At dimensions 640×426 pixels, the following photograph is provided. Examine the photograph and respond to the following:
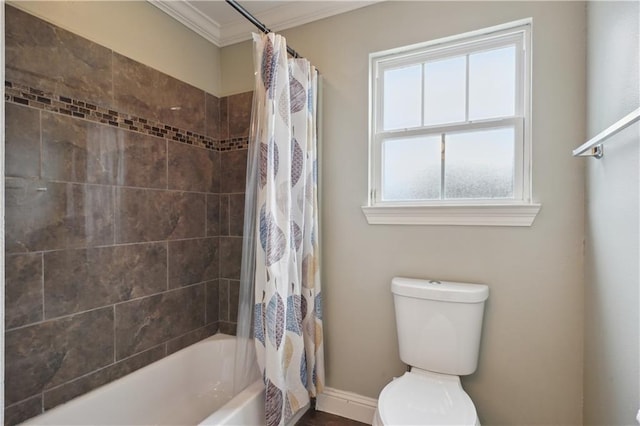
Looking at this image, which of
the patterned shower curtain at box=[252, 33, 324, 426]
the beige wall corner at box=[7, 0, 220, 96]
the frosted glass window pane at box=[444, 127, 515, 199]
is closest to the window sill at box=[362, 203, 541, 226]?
the frosted glass window pane at box=[444, 127, 515, 199]

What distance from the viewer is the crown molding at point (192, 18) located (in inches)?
74.0

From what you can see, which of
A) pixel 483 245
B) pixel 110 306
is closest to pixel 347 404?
pixel 483 245

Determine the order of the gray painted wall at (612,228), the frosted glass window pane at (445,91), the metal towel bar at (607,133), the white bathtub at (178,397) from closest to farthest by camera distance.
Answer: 1. the metal towel bar at (607,133)
2. the gray painted wall at (612,228)
3. the white bathtub at (178,397)
4. the frosted glass window pane at (445,91)

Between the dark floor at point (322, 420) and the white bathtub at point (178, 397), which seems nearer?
the white bathtub at point (178, 397)

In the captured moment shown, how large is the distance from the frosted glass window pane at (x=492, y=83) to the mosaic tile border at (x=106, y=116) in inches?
54.4

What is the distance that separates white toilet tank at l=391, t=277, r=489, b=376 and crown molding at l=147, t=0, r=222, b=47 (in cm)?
197

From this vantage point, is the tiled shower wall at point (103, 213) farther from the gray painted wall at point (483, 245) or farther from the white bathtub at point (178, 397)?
the gray painted wall at point (483, 245)

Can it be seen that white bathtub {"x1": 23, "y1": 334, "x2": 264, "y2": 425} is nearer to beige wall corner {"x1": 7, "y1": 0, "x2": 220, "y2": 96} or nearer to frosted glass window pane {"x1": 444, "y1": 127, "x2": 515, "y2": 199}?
frosted glass window pane {"x1": 444, "y1": 127, "x2": 515, "y2": 199}

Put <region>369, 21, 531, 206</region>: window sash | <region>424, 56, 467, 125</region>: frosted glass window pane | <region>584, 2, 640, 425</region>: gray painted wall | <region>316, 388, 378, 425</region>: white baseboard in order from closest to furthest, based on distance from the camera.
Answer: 1. <region>584, 2, 640, 425</region>: gray painted wall
2. <region>369, 21, 531, 206</region>: window sash
3. <region>424, 56, 467, 125</region>: frosted glass window pane
4. <region>316, 388, 378, 425</region>: white baseboard

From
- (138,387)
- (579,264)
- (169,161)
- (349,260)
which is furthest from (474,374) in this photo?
(169,161)

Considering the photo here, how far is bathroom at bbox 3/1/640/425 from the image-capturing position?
1.25m

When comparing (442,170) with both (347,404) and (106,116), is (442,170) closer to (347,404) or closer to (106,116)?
(347,404)

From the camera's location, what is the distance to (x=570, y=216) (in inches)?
58.0

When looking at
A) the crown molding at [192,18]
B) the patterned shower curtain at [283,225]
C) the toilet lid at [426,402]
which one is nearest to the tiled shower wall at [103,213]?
the crown molding at [192,18]
